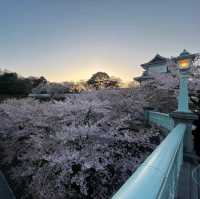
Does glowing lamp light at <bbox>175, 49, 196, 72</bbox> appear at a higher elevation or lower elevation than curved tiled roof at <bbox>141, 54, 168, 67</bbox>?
lower

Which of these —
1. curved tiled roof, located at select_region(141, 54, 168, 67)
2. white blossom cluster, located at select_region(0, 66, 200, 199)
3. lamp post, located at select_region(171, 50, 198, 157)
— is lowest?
white blossom cluster, located at select_region(0, 66, 200, 199)

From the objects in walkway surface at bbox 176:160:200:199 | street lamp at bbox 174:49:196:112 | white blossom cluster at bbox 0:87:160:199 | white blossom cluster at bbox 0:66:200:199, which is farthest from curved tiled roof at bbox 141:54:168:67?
walkway surface at bbox 176:160:200:199

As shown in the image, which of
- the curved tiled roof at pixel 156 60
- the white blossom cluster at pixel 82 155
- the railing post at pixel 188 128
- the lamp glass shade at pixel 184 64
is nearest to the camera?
the railing post at pixel 188 128

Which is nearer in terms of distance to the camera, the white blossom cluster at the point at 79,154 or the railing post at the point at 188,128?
the railing post at the point at 188,128

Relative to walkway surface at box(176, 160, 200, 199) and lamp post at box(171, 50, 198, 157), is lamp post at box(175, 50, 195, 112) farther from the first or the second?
walkway surface at box(176, 160, 200, 199)

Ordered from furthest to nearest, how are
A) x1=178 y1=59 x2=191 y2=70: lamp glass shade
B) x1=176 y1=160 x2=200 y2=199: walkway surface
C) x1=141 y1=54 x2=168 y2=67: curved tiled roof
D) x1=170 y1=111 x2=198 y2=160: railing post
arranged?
x1=141 y1=54 x2=168 y2=67: curved tiled roof → x1=178 y1=59 x2=191 y2=70: lamp glass shade → x1=170 y1=111 x2=198 y2=160: railing post → x1=176 y1=160 x2=200 y2=199: walkway surface

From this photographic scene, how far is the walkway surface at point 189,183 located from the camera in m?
2.43

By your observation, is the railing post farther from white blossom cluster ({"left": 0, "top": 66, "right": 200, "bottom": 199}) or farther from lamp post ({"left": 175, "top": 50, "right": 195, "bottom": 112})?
white blossom cluster ({"left": 0, "top": 66, "right": 200, "bottom": 199})

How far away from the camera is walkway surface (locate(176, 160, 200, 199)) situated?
2.43 metres

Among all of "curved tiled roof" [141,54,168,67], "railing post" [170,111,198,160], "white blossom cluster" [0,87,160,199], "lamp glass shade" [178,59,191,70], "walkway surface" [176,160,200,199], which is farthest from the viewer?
"curved tiled roof" [141,54,168,67]

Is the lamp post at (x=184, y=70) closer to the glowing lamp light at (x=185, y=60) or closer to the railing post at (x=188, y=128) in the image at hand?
the glowing lamp light at (x=185, y=60)

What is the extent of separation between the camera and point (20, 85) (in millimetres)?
31125

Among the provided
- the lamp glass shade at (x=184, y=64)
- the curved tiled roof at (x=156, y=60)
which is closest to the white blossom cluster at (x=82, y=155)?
the lamp glass shade at (x=184, y=64)

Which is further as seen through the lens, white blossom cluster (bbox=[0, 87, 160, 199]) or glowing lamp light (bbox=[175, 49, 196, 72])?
white blossom cluster (bbox=[0, 87, 160, 199])
